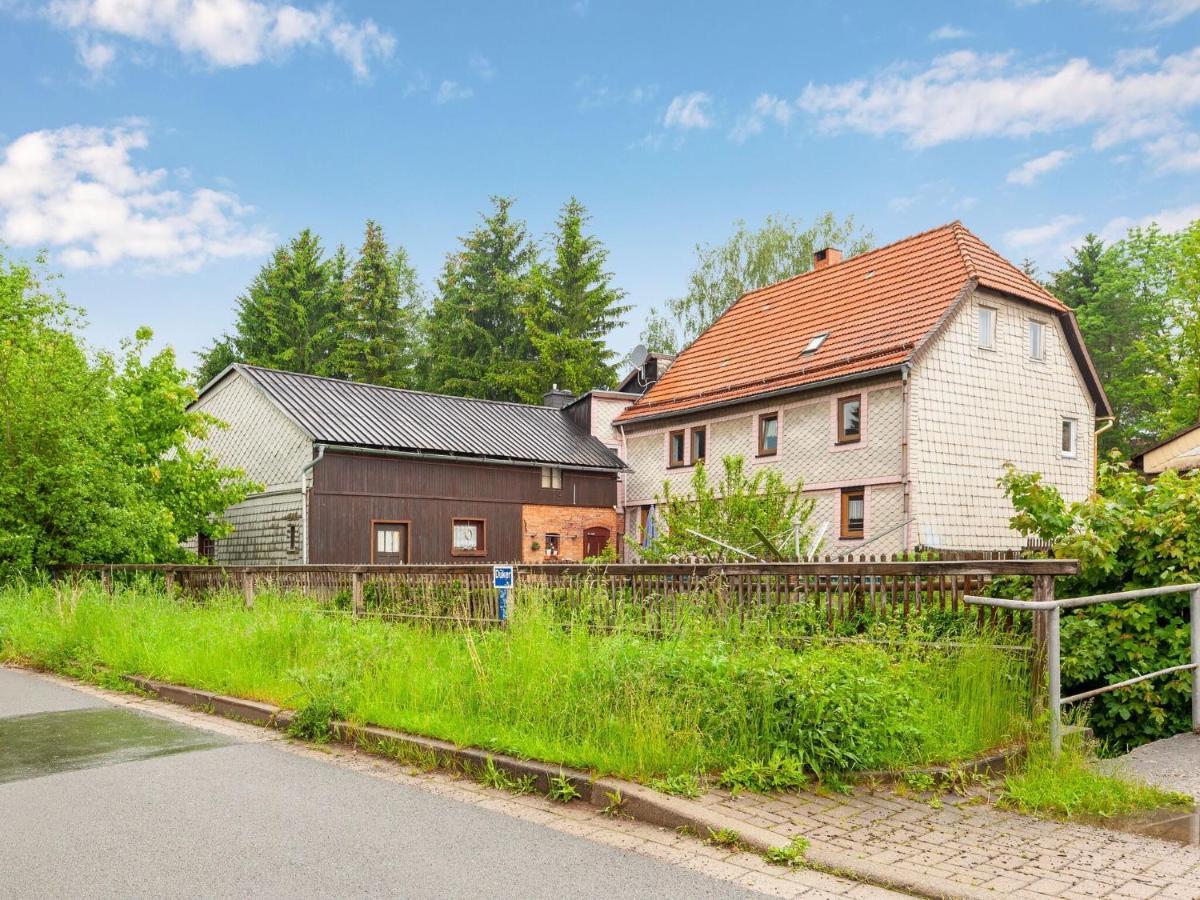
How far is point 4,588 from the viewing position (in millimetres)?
20062

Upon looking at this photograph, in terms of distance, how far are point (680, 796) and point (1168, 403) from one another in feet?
177

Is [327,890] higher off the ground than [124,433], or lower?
lower

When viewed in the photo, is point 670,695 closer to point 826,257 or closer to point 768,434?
point 768,434

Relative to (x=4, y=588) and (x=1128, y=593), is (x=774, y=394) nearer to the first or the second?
(x=4, y=588)

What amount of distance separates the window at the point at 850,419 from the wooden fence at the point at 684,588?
1764 centimetres

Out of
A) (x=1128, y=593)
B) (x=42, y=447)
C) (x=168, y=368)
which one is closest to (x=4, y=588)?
(x=42, y=447)

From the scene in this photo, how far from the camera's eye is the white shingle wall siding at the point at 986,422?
86.7 ft

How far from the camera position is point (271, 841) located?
5.57 m

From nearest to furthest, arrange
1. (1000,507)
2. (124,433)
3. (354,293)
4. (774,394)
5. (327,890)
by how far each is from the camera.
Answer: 1. (327,890)
2. (124,433)
3. (1000,507)
4. (774,394)
5. (354,293)

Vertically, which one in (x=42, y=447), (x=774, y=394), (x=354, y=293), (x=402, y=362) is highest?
(x=354, y=293)

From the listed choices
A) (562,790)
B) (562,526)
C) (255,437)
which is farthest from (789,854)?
(562,526)

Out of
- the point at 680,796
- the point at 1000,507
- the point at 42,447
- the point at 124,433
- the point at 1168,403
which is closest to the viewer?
the point at 680,796

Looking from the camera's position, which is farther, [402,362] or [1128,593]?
[402,362]

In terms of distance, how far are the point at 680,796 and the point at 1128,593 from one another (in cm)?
406
